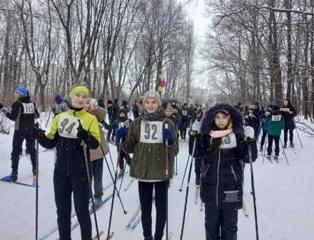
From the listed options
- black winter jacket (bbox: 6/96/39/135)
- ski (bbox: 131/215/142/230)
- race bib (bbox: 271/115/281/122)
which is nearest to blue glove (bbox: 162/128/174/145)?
ski (bbox: 131/215/142/230)

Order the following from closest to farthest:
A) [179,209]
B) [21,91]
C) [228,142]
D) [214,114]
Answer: [228,142]
[214,114]
[179,209]
[21,91]

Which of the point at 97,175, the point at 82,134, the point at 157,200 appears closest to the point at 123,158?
the point at 97,175

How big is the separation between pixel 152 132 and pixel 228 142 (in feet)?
3.18

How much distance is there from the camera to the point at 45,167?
9578mm

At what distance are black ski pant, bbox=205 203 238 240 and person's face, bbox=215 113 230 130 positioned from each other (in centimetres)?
90

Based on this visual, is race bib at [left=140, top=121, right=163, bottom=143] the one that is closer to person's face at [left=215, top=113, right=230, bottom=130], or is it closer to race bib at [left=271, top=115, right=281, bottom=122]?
person's face at [left=215, top=113, right=230, bottom=130]

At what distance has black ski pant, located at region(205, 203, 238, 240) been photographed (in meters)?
3.95

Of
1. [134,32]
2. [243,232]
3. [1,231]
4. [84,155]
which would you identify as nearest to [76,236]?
[1,231]

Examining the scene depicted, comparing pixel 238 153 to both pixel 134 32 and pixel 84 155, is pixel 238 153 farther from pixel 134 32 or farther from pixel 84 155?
pixel 134 32

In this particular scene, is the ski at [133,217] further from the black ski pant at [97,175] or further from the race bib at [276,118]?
the race bib at [276,118]

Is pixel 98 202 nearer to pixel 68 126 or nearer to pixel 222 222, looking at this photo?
pixel 68 126

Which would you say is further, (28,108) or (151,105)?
(28,108)

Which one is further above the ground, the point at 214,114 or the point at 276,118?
the point at 276,118

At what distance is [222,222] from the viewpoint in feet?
13.3
